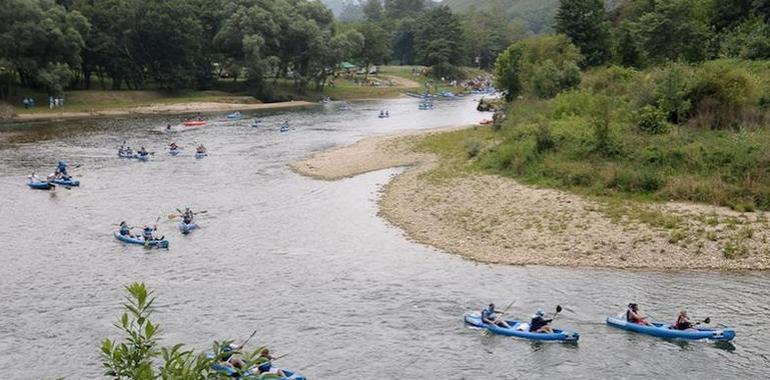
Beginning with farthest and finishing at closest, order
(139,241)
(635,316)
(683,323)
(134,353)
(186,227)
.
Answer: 1. (186,227)
2. (139,241)
3. (635,316)
4. (683,323)
5. (134,353)

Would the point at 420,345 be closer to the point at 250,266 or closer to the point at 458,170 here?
the point at 250,266

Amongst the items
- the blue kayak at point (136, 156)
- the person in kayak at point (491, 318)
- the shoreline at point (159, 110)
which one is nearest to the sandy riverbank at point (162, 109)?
the shoreline at point (159, 110)

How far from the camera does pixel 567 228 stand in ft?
132

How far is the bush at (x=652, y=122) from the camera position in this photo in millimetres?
50312

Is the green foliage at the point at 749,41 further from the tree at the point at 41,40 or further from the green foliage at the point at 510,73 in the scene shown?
the tree at the point at 41,40

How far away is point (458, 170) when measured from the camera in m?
56.2

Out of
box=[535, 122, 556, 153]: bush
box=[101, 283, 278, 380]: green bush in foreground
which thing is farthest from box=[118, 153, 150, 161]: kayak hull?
box=[101, 283, 278, 380]: green bush in foreground

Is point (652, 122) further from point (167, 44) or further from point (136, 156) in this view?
point (167, 44)

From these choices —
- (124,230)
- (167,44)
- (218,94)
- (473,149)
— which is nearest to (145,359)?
(124,230)

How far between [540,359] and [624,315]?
183 inches

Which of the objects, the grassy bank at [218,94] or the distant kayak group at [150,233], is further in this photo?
the grassy bank at [218,94]

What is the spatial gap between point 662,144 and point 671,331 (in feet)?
76.6

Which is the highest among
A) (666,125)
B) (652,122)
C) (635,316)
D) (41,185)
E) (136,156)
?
(652,122)

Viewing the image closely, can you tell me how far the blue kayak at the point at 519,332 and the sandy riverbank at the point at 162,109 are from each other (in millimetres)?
88096
